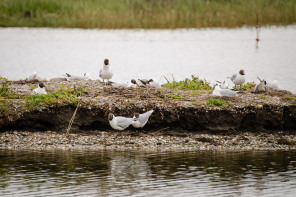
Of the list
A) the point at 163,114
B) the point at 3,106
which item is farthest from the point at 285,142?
the point at 3,106

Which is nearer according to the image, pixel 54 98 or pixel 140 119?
pixel 140 119

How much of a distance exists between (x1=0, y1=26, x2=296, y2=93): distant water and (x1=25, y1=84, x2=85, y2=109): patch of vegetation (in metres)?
6.78

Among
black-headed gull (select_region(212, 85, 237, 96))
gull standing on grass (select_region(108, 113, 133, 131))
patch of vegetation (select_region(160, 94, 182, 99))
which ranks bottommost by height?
gull standing on grass (select_region(108, 113, 133, 131))

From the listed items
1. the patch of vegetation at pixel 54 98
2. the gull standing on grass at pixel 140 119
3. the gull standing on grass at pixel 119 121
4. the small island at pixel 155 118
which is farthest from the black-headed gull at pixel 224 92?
the patch of vegetation at pixel 54 98

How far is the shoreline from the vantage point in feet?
33.6

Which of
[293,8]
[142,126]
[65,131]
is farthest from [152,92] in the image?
[293,8]

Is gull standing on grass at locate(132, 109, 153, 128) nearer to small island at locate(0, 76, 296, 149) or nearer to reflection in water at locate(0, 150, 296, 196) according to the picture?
small island at locate(0, 76, 296, 149)

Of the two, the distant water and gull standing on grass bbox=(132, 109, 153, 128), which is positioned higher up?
the distant water

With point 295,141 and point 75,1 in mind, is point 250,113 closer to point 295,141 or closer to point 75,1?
point 295,141

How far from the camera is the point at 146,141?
10.6 m

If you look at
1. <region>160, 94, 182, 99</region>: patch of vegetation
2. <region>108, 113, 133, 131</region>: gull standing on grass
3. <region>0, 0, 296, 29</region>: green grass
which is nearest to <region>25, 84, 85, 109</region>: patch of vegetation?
<region>108, 113, 133, 131</region>: gull standing on grass

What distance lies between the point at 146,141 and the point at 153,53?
49.2ft

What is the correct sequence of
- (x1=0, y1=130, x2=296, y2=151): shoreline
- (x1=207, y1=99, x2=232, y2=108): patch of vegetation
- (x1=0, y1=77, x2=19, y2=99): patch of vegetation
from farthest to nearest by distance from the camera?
(x1=0, y1=77, x2=19, y2=99): patch of vegetation < (x1=207, y1=99, x2=232, y2=108): patch of vegetation < (x1=0, y1=130, x2=296, y2=151): shoreline

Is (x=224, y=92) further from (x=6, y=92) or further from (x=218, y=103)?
(x=6, y=92)
